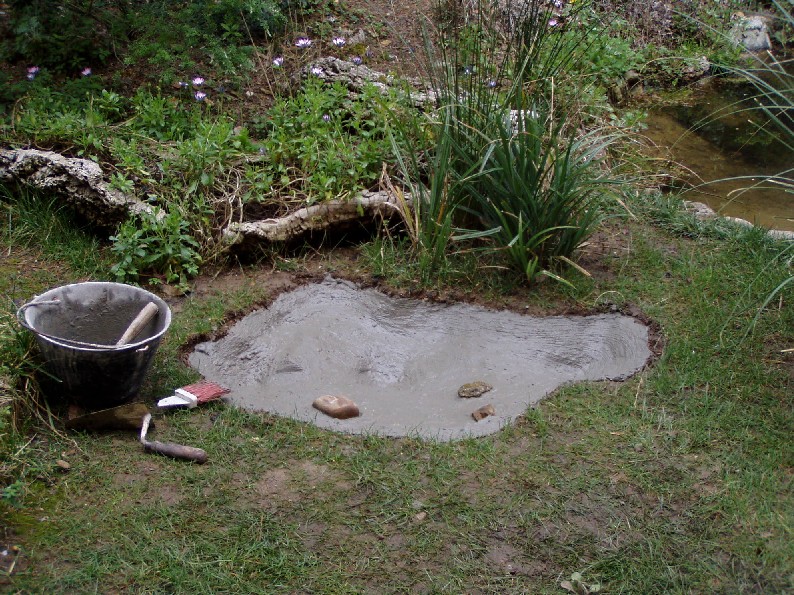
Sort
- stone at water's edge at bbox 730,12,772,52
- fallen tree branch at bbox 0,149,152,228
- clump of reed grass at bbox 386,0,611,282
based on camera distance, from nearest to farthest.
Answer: clump of reed grass at bbox 386,0,611,282 < fallen tree branch at bbox 0,149,152,228 < stone at water's edge at bbox 730,12,772,52

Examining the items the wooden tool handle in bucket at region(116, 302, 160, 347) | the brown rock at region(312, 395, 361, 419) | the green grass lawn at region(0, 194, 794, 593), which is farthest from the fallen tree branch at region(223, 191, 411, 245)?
the brown rock at region(312, 395, 361, 419)

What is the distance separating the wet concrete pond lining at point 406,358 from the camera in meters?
3.65

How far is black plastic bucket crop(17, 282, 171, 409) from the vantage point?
3.31 meters

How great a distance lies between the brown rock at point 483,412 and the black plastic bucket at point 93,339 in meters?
1.38

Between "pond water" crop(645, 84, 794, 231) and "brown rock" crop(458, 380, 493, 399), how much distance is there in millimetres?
2316

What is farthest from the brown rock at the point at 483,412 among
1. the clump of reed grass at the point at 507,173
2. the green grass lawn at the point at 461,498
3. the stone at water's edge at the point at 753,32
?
the stone at water's edge at the point at 753,32

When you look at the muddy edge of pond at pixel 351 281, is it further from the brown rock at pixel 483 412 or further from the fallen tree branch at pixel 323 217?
the brown rock at pixel 483 412

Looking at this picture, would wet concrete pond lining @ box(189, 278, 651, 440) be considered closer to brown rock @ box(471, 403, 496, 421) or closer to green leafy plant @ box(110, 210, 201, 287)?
brown rock @ box(471, 403, 496, 421)

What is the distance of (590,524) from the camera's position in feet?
9.86

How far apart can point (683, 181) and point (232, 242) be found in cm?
316

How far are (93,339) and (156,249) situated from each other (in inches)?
31.5

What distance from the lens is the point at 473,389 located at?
3.73 meters

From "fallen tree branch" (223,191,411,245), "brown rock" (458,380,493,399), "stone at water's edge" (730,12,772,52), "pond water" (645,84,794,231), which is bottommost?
"brown rock" (458,380,493,399)

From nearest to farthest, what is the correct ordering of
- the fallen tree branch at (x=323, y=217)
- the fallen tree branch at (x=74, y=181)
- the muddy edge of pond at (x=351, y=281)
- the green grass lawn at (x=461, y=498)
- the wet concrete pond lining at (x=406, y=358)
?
the green grass lawn at (x=461, y=498) < the wet concrete pond lining at (x=406, y=358) < the muddy edge of pond at (x=351, y=281) < the fallen tree branch at (x=74, y=181) < the fallen tree branch at (x=323, y=217)
